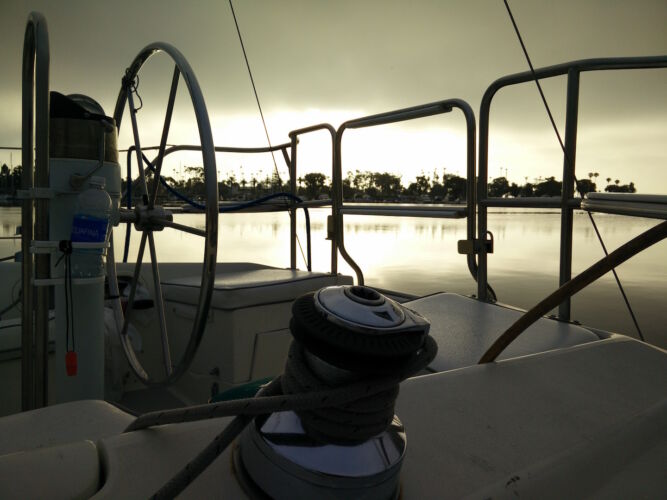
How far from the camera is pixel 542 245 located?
14703 mm

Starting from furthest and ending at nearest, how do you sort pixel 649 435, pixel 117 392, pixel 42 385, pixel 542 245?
1. pixel 542 245
2. pixel 117 392
3. pixel 42 385
4. pixel 649 435

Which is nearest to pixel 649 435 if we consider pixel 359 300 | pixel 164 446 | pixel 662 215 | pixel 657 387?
pixel 657 387

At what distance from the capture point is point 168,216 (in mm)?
1109

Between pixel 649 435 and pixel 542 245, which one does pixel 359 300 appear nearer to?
pixel 649 435

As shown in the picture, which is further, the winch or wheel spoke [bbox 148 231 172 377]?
wheel spoke [bbox 148 231 172 377]

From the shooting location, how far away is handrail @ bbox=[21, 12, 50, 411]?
944 millimetres

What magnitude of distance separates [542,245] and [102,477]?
1578cm

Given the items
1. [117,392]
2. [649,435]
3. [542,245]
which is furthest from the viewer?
[542,245]

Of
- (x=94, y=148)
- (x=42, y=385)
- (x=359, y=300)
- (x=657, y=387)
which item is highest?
(x=94, y=148)

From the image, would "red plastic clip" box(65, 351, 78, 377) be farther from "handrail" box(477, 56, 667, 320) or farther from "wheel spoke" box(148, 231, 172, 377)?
"handrail" box(477, 56, 667, 320)

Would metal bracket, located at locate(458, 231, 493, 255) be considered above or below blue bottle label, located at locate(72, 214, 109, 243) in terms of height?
below

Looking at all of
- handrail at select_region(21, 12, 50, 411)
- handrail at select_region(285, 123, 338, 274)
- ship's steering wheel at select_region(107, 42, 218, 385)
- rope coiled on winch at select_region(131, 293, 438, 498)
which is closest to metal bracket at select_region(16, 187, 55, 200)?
handrail at select_region(21, 12, 50, 411)

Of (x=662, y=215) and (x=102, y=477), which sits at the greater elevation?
(x=662, y=215)

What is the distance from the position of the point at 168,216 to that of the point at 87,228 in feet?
0.62
